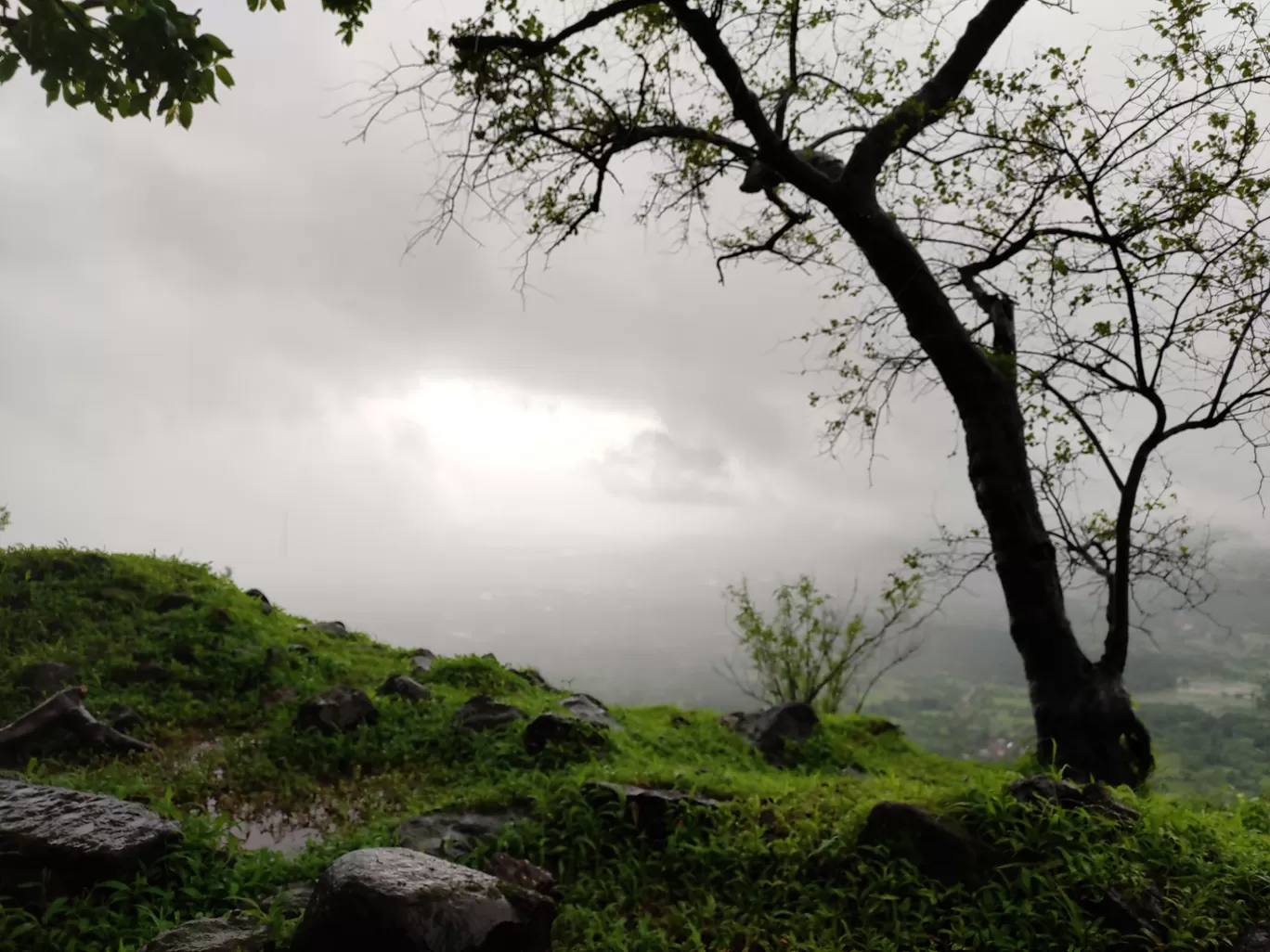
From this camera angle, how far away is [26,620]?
900 centimetres

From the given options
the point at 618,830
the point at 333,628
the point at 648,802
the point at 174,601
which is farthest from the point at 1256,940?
the point at 333,628

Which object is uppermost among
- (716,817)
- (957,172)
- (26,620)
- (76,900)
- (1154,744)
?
(957,172)

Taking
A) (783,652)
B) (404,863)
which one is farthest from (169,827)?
(783,652)

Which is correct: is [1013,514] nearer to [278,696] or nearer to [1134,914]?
[1134,914]

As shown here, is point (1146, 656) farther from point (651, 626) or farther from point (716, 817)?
point (651, 626)

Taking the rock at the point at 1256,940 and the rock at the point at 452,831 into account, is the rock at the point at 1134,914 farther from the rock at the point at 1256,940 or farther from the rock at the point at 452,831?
the rock at the point at 452,831

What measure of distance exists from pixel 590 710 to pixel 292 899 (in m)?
5.15

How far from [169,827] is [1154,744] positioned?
8.30 meters

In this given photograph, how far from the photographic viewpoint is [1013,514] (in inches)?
284

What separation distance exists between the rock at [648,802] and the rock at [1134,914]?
2428 millimetres

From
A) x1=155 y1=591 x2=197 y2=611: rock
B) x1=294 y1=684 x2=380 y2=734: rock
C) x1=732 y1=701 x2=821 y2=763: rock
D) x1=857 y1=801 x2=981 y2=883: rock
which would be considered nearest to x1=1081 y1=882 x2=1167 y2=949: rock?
x1=857 y1=801 x2=981 y2=883: rock

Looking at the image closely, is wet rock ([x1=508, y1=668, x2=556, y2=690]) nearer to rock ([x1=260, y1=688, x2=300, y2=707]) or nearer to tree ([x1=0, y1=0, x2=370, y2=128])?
rock ([x1=260, y1=688, x2=300, y2=707])

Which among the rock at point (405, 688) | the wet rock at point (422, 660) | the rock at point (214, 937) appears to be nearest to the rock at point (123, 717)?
the rock at point (405, 688)

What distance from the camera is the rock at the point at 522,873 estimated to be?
14.7 ft
